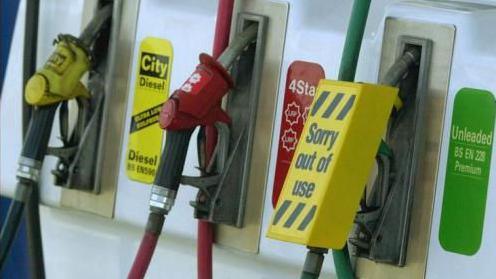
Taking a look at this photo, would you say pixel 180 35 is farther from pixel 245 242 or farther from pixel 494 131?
pixel 494 131

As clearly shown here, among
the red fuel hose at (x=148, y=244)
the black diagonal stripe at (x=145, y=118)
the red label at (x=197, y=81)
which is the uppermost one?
the red label at (x=197, y=81)

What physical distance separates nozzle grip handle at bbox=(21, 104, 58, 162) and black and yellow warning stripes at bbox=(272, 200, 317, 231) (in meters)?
0.40

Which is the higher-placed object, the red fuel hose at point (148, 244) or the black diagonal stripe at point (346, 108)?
the black diagonal stripe at point (346, 108)

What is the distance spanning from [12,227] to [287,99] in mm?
333

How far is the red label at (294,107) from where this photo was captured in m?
1.11

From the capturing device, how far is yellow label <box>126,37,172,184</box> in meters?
1.25

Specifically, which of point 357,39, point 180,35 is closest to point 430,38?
point 357,39

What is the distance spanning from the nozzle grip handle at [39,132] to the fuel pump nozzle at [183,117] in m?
0.20

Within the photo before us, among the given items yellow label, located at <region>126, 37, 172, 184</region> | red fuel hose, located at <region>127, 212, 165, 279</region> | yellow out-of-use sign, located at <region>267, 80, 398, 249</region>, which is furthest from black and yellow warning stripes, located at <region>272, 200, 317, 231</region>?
yellow label, located at <region>126, 37, 172, 184</region>

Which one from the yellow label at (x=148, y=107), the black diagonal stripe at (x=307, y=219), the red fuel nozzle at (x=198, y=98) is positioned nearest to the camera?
the black diagonal stripe at (x=307, y=219)

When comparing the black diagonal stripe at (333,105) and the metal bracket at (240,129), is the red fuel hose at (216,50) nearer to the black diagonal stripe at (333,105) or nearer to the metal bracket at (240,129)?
the metal bracket at (240,129)

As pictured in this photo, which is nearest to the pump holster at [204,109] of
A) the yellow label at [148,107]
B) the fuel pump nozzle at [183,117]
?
the fuel pump nozzle at [183,117]

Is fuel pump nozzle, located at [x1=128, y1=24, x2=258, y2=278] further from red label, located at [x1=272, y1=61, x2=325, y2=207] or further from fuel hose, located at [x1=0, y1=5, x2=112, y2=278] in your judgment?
fuel hose, located at [x1=0, y1=5, x2=112, y2=278]

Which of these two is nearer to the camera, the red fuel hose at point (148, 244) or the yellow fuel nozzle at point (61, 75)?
the red fuel hose at point (148, 244)
